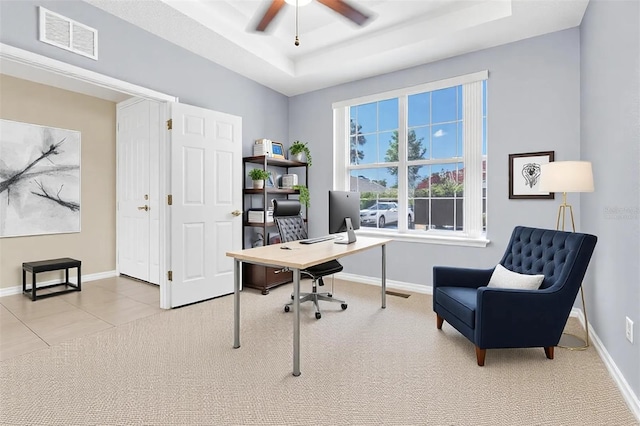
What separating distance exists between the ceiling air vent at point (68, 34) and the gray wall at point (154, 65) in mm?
41

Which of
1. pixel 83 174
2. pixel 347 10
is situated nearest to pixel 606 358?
pixel 347 10

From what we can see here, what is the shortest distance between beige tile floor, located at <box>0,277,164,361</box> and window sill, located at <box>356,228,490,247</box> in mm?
2789

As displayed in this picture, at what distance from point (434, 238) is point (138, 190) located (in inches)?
159

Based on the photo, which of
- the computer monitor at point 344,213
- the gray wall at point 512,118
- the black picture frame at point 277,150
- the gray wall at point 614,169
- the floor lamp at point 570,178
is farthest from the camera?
the black picture frame at point 277,150

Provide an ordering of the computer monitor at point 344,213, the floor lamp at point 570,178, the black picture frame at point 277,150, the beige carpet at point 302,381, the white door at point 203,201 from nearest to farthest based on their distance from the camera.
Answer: the beige carpet at point 302,381 → the floor lamp at point 570,178 → the computer monitor at point 344,213 → the white door at point 203,201 → the black picture frame at point 277,150

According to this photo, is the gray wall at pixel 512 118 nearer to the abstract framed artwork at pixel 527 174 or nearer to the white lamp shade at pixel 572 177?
the abstract framed artwork at pixel 527 174

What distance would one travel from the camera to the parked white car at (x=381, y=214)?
4.32 metres

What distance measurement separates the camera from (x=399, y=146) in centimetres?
421

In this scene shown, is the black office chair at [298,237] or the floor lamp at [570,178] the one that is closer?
the floor lamp at [570,178]

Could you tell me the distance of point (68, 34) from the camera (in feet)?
8.48

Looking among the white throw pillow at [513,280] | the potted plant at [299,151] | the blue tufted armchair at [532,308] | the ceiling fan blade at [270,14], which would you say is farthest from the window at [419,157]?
the ceiling fan blade at [270,14]

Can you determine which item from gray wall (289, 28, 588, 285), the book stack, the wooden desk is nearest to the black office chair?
the wooden desk

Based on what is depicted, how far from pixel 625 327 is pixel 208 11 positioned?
417cm

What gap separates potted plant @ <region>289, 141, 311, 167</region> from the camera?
4.67 m
